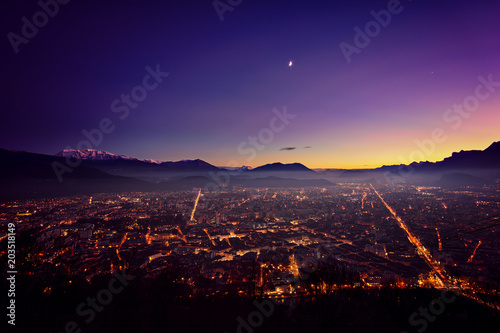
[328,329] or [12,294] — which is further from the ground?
[12,294]

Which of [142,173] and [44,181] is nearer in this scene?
[44,181]

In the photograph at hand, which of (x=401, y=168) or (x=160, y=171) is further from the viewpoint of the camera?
(x=401, y=168)

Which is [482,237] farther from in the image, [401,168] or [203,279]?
[401,168]

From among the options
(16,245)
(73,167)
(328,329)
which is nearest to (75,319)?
(16,245)

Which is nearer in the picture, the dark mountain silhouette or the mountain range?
the dark mountain silhouette

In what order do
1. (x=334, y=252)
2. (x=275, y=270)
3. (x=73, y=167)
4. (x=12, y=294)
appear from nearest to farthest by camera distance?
1. (x=12, y=294)
2. (x=275, y=270)
3. (x=334, y=252)
4. (x=73, y=167)

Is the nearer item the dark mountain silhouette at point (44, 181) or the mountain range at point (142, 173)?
the dark mountain silhouette at point (44, 181)

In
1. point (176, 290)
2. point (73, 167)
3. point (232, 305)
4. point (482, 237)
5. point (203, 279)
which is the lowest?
point (482, 237)

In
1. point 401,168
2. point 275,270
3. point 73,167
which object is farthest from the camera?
point 401,168
